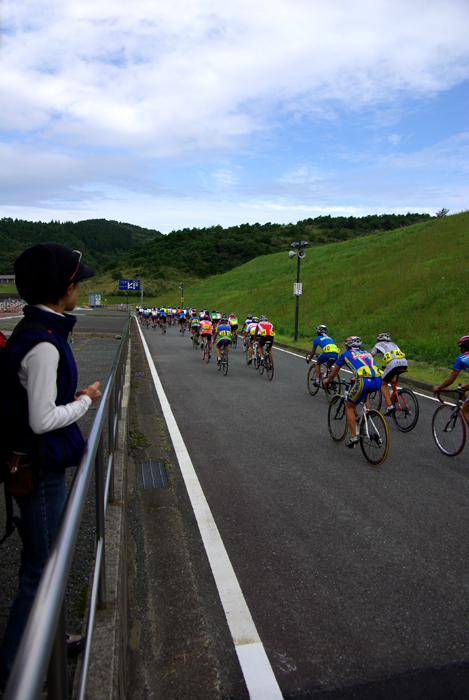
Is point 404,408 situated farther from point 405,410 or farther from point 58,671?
point 58,671

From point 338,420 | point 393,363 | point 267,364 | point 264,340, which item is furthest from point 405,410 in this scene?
point 264,340

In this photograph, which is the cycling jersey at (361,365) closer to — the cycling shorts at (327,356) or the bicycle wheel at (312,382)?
the cycling shorts at (327,356)

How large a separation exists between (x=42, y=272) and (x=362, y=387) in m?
5.13

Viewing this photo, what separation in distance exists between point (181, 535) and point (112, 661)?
198cm

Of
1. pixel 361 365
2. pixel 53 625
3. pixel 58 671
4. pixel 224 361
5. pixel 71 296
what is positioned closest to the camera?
pixel 53 625

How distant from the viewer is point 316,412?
29.7 feet

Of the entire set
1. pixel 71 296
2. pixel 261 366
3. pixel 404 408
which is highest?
pixel 71 296

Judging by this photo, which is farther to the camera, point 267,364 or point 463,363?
point 267,364

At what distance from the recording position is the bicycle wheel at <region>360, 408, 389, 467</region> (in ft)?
19.5

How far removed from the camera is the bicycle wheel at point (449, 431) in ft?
21.3

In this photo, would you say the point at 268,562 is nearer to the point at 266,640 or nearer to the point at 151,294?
the point at 266,640

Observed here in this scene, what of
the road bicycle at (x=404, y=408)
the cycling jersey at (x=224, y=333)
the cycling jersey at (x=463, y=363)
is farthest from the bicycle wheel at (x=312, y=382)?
the cycling jersey at (x=463, y=363)

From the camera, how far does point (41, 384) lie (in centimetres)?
201

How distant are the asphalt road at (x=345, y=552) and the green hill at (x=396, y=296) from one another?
10.8 metres
